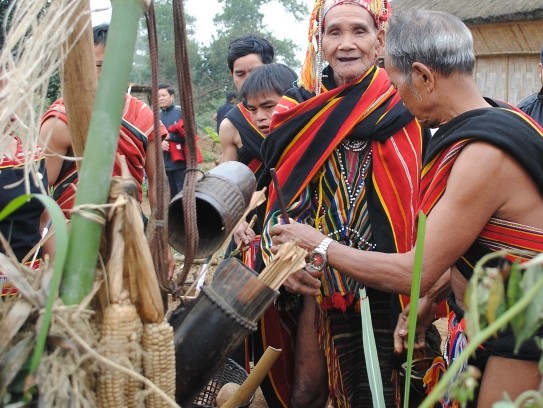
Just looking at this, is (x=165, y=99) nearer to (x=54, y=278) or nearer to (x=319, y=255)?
(x=319, y=255)

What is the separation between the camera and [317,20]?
3.33 meters

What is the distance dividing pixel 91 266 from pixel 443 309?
215cm

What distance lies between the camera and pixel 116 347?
1312mm

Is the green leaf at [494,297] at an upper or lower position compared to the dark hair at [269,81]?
lower

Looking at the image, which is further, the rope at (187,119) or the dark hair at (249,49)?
the dark hair at (249,49)

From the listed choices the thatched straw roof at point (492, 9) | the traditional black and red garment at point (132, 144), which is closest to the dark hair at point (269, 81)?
the traditional black and red garment at point (132, 144)

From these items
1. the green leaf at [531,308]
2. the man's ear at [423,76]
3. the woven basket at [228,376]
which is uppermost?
the man's ear at [423,76]

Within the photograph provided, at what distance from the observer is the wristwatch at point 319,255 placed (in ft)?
8.79

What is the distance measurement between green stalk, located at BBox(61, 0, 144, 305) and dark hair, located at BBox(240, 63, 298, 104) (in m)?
2.53

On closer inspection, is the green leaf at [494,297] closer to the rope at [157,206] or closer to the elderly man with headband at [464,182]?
the rope at [157,206]

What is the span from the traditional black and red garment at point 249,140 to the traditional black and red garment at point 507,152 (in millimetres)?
1720

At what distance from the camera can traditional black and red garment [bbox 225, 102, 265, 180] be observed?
395 centimetres

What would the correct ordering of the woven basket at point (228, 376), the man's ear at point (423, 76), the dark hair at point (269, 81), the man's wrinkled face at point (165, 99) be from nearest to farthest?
the man's ear at point (423, 76) → the woven basket at point (228, 376) → the dark hair at point (269, 81) → the man's wrinkled face at point (165, 99)

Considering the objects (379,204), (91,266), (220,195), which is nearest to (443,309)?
(379,204)
